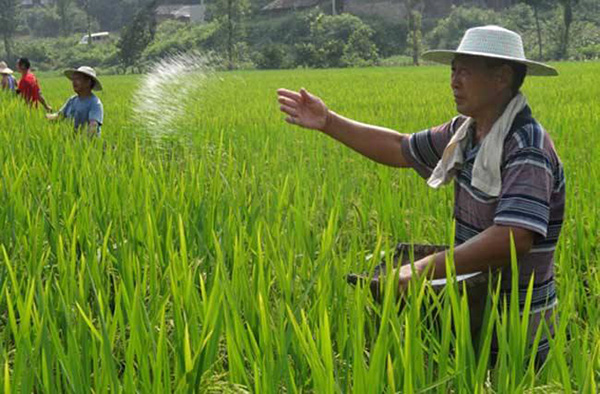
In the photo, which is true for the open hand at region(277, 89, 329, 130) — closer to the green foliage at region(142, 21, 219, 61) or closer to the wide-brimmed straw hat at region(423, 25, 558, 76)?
the wide-brimmed straw hat at region(423, 25, 558, 76)

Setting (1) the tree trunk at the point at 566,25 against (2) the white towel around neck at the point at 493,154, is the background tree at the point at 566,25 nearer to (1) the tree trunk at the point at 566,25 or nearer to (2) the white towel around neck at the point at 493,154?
(1) the tree trunk at the point at 566,25

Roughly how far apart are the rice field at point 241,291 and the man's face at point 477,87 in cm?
43

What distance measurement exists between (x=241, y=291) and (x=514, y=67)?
0.89 meters

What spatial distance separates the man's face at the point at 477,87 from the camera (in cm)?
198

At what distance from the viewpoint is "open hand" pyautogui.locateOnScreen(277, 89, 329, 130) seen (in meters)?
2.48

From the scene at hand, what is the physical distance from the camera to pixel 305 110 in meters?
2.50

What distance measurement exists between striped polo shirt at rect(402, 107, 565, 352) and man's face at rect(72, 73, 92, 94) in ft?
11.5

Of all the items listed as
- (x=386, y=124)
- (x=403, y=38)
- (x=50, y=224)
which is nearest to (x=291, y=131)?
(x=386, y=124)

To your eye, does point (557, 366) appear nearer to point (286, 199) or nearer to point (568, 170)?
point (286, 199)

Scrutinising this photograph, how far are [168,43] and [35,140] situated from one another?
35.7m

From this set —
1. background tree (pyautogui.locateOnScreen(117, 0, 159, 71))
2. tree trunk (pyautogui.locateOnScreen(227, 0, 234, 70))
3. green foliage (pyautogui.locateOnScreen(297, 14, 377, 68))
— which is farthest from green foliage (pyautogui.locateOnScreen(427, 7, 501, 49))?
background tree (pyautogui.locateOnScreen(117, 0, 159, 71))

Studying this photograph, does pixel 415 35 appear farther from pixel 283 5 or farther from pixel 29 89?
pixel 29 89

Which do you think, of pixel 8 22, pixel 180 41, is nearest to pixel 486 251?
pixel 180 41

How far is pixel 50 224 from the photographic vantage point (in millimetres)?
2402
